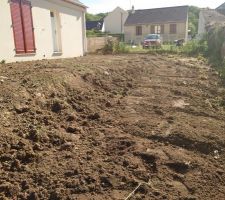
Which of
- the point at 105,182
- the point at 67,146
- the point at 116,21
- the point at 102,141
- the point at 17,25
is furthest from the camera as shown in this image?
the point at 116,21

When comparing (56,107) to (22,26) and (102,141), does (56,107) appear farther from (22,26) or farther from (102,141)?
(22,26)

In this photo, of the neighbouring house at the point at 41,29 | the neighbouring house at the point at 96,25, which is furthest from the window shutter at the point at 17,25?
the neighbouring house at the point at 96,25

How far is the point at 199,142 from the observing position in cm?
448

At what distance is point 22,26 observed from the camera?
10.1 metres

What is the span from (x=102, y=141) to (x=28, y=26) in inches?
297

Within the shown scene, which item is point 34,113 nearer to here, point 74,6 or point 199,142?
point 199,142

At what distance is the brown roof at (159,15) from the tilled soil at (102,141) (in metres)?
42.6

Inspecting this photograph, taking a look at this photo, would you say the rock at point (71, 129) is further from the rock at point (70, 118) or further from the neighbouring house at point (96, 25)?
the neighbouring house at point (96, 25)

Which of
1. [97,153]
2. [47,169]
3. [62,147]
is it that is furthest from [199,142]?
[47,169]

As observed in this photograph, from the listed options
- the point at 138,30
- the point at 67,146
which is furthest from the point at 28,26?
the point at 138,30

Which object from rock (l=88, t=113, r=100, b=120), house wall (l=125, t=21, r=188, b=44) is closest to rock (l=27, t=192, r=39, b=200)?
rock (l=88, t=113, r=100, b=120)

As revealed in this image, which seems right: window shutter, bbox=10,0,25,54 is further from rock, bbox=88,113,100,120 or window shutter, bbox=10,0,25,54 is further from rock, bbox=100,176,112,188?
rock, bbox=100,176,112,188

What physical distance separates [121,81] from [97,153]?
4585 mm

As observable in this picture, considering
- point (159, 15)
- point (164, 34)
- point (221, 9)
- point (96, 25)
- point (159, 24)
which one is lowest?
point (164, 34)
